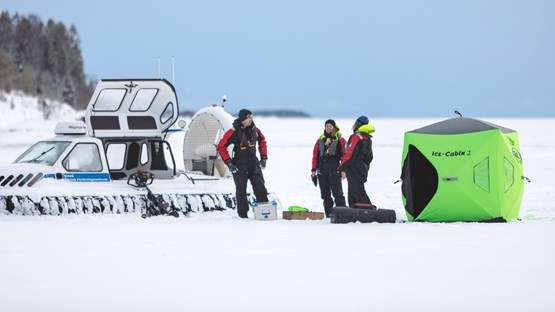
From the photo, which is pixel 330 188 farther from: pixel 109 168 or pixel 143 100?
pixel 109 168

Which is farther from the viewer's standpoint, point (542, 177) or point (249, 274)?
point (542, 177)

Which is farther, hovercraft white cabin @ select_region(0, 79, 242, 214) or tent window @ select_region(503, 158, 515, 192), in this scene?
hovercraft white cabin @ select_region(0, 79, 242, 214)

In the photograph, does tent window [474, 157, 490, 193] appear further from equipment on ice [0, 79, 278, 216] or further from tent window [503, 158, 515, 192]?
equipment on ice [0, 79, 278, 216]

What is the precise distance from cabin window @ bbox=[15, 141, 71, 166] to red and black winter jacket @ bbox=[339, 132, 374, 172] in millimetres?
3845

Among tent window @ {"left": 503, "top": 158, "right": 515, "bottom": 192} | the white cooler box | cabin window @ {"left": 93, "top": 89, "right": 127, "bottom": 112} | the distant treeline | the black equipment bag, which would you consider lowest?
the distant treeline

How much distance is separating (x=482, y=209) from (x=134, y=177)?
15.2 ft

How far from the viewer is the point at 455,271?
7078 millimetres

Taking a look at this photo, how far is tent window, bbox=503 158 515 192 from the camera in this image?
1110 cm

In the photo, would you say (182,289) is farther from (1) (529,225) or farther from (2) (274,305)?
(1) (529,225)

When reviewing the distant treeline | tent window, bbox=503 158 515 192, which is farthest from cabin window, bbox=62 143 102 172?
the distant treeline

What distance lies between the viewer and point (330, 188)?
12750 millimetres

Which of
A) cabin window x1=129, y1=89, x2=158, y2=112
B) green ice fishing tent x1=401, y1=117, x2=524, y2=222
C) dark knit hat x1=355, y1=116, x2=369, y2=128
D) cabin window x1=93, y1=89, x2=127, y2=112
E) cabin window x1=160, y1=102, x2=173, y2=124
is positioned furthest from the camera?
cabin window x1=160, y1=102, x2=173, y2=124

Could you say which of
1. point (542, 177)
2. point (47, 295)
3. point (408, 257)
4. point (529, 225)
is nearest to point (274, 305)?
point (47, 295)

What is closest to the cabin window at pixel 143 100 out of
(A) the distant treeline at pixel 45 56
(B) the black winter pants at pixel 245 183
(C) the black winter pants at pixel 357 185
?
(B) the black winter pants at pixel 245 183
